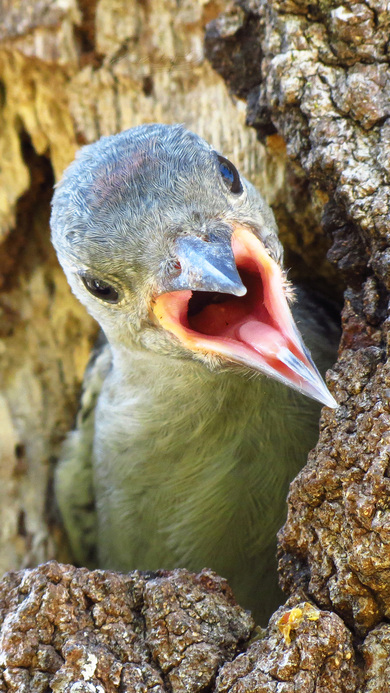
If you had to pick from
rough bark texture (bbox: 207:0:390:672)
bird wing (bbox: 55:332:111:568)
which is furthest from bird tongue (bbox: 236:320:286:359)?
bird wing (bbox: 55:332:111:568)

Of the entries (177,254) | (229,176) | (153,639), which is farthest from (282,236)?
(153,639)

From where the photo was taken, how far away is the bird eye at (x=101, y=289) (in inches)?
89.6

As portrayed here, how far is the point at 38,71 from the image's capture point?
3330 millimetres

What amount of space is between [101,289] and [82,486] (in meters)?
Answer: 1.47

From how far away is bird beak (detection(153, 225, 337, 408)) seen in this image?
5.70ft

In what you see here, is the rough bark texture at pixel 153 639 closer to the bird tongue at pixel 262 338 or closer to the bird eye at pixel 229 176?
the bird tongue at pixel 262 338

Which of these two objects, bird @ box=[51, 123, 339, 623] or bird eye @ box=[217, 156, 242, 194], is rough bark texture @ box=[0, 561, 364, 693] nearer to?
bird @ box=[51, 123, 339, 623]

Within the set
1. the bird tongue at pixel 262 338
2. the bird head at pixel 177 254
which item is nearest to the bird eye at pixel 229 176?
the bird head at pixel 177 254

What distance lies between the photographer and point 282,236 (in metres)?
3.04

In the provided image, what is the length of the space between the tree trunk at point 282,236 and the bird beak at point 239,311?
20 centimetres

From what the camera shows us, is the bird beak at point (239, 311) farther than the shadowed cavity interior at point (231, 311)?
No

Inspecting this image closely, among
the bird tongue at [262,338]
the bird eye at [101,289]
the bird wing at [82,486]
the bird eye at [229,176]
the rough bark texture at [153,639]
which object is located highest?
the bird eye at [229,176]

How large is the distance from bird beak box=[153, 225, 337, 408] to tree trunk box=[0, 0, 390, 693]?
0.66 feet

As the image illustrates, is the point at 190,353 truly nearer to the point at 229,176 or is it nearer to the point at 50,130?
the point at 229,176
